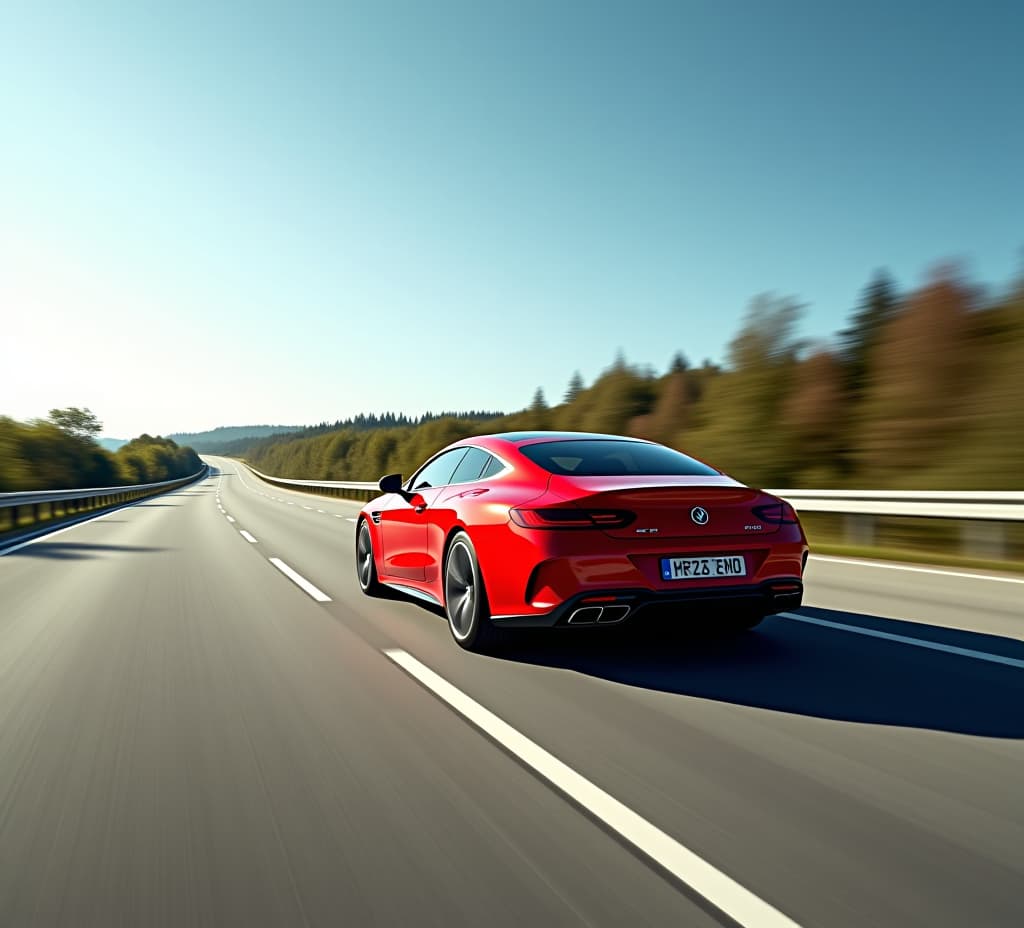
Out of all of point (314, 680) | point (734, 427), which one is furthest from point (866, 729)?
point (734, 427)

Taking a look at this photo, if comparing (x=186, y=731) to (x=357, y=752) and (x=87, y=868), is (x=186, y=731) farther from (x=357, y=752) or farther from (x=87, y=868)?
(x=87, y=868)

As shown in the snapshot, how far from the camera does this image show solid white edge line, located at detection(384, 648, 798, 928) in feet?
7.50

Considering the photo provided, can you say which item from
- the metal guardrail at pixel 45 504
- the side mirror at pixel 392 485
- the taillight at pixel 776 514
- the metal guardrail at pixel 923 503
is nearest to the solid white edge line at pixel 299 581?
the side mirror at pixel 392 485

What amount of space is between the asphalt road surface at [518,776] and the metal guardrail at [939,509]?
492 cm

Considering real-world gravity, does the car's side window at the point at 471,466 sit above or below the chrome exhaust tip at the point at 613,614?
above

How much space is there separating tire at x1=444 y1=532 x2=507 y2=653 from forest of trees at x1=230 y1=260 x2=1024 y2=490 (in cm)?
1053

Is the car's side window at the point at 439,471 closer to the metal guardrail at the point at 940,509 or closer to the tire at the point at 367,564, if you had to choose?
the tire at the point at 367,564

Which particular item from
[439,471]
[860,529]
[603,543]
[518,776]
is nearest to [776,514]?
[603,543]

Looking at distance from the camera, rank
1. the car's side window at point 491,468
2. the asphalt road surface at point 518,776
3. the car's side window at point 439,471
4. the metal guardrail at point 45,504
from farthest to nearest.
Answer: the metal guardrail at point 45,504
the car's side window at point 439,471
the car's side window at point 491,468
the asphalt road surface at point 518,776

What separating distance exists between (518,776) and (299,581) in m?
6.63

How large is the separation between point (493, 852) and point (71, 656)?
13.9 ft

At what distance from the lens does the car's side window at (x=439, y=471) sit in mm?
6918

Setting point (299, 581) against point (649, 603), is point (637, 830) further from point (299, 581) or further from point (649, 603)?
point (299, 581)

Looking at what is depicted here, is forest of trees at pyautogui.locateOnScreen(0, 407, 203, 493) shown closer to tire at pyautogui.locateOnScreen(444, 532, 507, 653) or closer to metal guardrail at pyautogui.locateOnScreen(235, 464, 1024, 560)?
metal guardrail at pyautogui.locateOnScreen(235, 464, 1024, 560)
